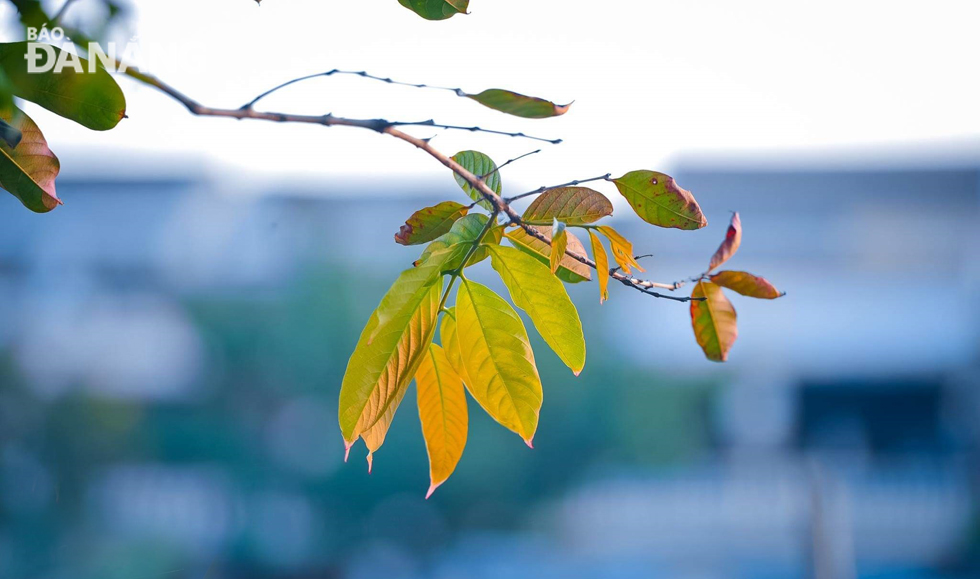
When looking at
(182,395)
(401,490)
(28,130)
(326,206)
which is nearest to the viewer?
(28,130)

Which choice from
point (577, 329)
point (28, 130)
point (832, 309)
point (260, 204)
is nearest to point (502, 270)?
point (577, 329)

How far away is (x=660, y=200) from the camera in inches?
10.8

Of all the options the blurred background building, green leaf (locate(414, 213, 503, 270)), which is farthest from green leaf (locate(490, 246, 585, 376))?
the blurred background building

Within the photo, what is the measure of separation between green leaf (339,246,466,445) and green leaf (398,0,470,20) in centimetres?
10

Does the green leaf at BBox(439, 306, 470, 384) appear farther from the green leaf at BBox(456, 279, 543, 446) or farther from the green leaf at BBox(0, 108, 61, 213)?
the green leaf at BBox(0, 108, 61, 213)

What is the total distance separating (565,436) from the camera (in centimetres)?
541

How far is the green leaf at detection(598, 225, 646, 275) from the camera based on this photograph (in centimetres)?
28

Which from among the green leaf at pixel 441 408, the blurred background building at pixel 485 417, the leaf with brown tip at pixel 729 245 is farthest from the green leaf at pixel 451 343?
the blurred background building at pixel 485 417

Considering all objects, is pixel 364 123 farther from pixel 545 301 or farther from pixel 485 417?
pixel 485 417

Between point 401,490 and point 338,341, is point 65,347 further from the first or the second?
point 401,490

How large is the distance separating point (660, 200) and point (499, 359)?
0.09 meters

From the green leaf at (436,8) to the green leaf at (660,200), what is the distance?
0.30ft

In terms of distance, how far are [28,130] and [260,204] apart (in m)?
5.96

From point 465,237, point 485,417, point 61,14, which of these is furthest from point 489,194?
point 485,417
